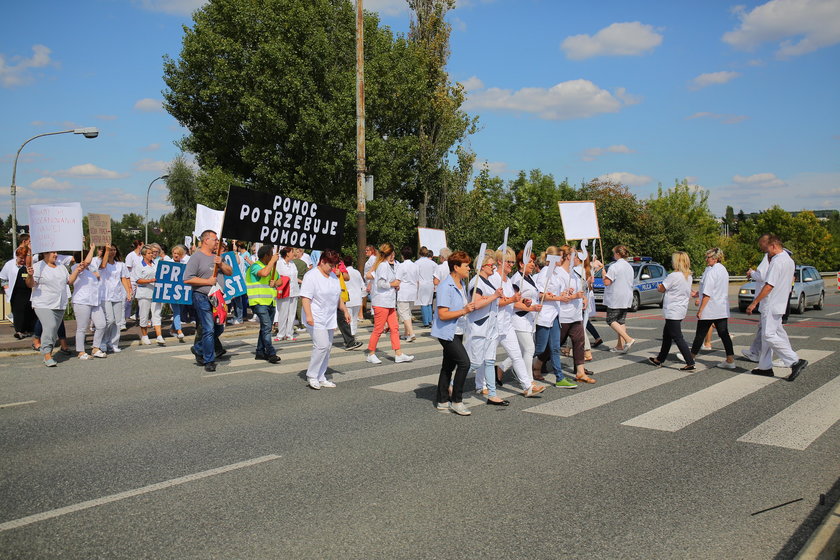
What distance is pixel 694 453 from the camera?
556cm

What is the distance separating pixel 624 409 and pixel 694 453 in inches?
64.7

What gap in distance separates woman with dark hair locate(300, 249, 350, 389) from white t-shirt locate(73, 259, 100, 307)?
424 centimetres

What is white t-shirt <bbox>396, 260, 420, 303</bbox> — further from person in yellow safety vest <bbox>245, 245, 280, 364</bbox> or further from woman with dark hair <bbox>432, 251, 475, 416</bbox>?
woman with dark hair <bbox>432, 251, 475, 416</bbox>

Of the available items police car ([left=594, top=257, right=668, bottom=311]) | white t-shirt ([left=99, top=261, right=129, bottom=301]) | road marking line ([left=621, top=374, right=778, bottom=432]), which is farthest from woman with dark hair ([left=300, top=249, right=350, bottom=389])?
police car ([left=594, top=257, right=668, bottom=311])

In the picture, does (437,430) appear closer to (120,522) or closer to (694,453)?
(694,453)

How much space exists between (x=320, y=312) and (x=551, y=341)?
2995 millimetres

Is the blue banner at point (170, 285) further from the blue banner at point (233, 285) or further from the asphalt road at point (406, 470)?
the asphalt road at point (406, 470)

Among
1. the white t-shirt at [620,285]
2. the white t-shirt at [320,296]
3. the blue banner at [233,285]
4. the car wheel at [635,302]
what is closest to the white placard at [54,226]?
the blue banner at [233,285]

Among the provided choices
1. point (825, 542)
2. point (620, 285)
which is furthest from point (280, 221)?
point (825, 542)

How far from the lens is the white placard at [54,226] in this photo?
32.2ft

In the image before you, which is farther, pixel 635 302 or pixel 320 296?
pixel 635 302

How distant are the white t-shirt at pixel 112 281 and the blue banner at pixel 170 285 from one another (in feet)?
2.16

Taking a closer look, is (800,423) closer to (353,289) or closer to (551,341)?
(551,341)

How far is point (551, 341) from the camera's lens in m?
8.64
